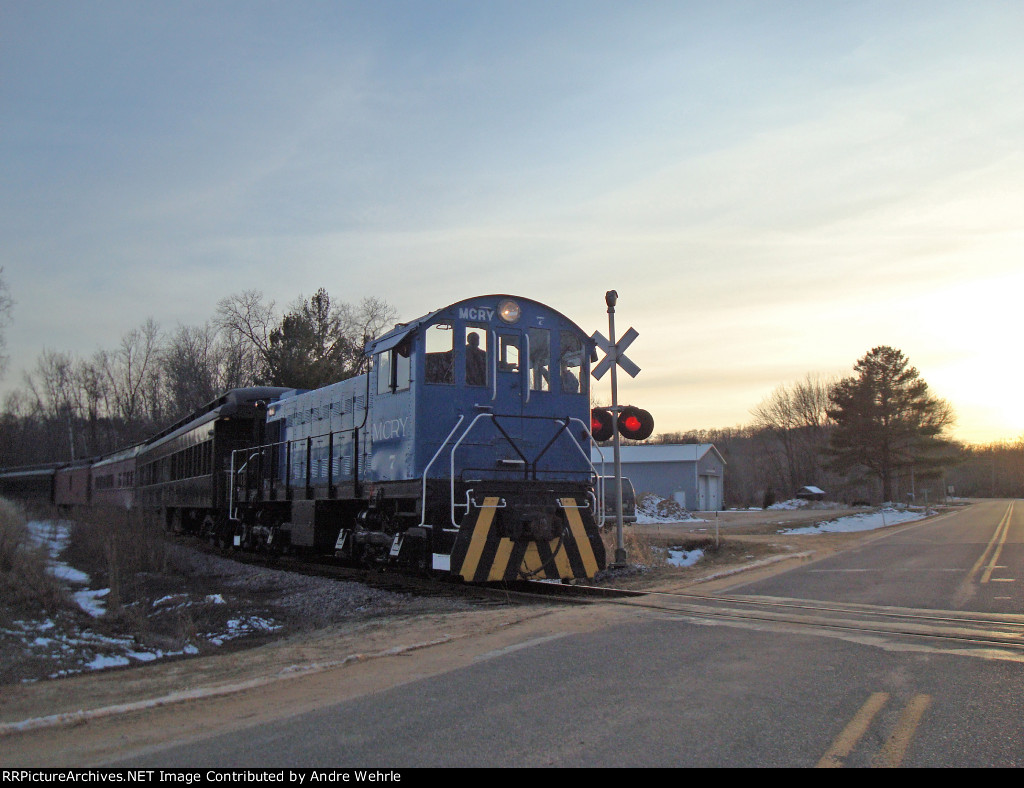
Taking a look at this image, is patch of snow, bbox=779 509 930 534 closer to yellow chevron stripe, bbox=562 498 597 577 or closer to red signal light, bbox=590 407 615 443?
red signal light, bbox=590 407 615 443

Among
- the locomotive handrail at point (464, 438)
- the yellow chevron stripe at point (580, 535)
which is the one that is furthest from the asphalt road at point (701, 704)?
the locomotive handrail at point (464, 438)

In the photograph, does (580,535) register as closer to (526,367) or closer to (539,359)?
(526,367)

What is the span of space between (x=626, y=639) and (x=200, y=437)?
16.7 metres

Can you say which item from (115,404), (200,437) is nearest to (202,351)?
(115,404)

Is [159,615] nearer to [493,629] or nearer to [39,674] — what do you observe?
[39,674]

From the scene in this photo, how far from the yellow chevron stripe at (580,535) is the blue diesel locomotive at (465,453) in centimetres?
2

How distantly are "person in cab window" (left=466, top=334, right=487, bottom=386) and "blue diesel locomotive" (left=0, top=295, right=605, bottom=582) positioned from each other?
2cm

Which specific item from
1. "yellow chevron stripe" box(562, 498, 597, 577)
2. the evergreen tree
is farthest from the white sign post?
the evergreen tree

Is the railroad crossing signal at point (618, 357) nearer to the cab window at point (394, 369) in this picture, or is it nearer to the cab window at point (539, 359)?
the cab window at point (539, 359)

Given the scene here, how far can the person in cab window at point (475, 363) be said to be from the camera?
36.8ft

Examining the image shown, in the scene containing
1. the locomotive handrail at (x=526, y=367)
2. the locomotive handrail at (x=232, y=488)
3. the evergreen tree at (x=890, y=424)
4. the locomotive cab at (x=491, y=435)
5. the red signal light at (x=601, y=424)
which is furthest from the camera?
the evergreen tree at (x=890, y=424)

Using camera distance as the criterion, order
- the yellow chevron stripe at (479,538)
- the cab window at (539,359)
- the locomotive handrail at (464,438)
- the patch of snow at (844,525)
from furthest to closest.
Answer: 1. the patch of snow at (844,525)
2. the cab window at (539,359)
3. the locomotive handrail at (464,438)
4. the yellow chevron stripe at (479,538)

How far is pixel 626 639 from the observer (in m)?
6.73

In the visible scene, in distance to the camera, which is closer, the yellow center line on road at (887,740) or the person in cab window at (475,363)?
the yellow center line on road at (887,740)
